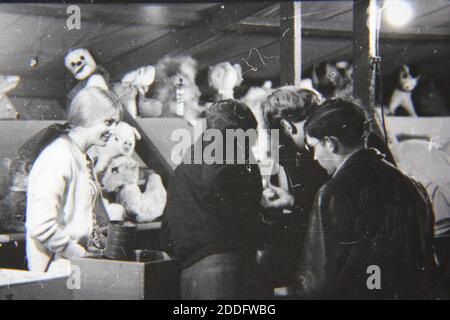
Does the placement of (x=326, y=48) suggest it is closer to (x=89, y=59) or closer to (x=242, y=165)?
(x=242, y=165)

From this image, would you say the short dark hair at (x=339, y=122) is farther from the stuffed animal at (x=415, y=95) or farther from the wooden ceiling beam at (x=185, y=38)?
the wooden ceiling beam at (x=185, y=38)

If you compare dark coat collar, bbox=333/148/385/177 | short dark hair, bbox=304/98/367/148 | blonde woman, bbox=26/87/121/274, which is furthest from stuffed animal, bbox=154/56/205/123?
dark coat collar, bbox=333/148/385/177

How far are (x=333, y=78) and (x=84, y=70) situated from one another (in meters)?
1.24

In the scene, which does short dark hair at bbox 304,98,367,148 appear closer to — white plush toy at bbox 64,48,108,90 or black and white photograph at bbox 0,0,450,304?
black and white photograph at bbox 0,0,450,304

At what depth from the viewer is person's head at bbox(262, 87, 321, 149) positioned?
265 cm

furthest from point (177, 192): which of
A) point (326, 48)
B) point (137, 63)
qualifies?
point (326, 48)

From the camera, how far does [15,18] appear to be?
99.0 inches

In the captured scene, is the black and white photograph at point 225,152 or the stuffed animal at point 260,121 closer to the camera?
the black and white photograph at point 225,152

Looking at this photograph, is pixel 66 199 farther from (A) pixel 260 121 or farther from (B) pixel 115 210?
(A) pixel 260 121

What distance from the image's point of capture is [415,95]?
111 inches

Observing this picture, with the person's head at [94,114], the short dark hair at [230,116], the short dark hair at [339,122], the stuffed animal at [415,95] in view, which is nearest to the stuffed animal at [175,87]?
the short dark hair at [230,116]

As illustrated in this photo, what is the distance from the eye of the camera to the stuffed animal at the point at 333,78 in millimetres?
2725

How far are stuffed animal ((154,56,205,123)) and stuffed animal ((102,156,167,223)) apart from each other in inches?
13.0

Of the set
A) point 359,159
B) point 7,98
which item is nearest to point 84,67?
point 7,98
